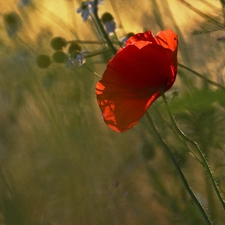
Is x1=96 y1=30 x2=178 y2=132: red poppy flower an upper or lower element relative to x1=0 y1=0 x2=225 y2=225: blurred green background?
upper

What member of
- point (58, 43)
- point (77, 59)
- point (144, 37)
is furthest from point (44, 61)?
point (144, 37)

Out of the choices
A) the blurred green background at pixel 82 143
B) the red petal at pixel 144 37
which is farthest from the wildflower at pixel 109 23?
the red petal at pixel 144 37

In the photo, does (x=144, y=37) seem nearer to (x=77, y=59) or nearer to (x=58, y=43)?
(x=77, y=59)

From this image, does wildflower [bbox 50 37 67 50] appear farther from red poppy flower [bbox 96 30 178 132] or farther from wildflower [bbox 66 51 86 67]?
red poppy flower [bbox 96 30 178 132]

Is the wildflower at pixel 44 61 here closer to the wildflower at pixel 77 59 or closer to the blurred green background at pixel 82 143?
the blurred green background at pixel 82 143

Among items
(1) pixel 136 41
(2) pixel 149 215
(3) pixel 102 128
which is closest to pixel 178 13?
(3) pixel 102 128

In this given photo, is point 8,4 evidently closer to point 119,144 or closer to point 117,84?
point 119,144

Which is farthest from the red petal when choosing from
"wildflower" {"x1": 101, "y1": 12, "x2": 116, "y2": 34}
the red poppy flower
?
"wildflower" {"x1": 101, "y1": 12, "x2": 116, "y2": 34}
